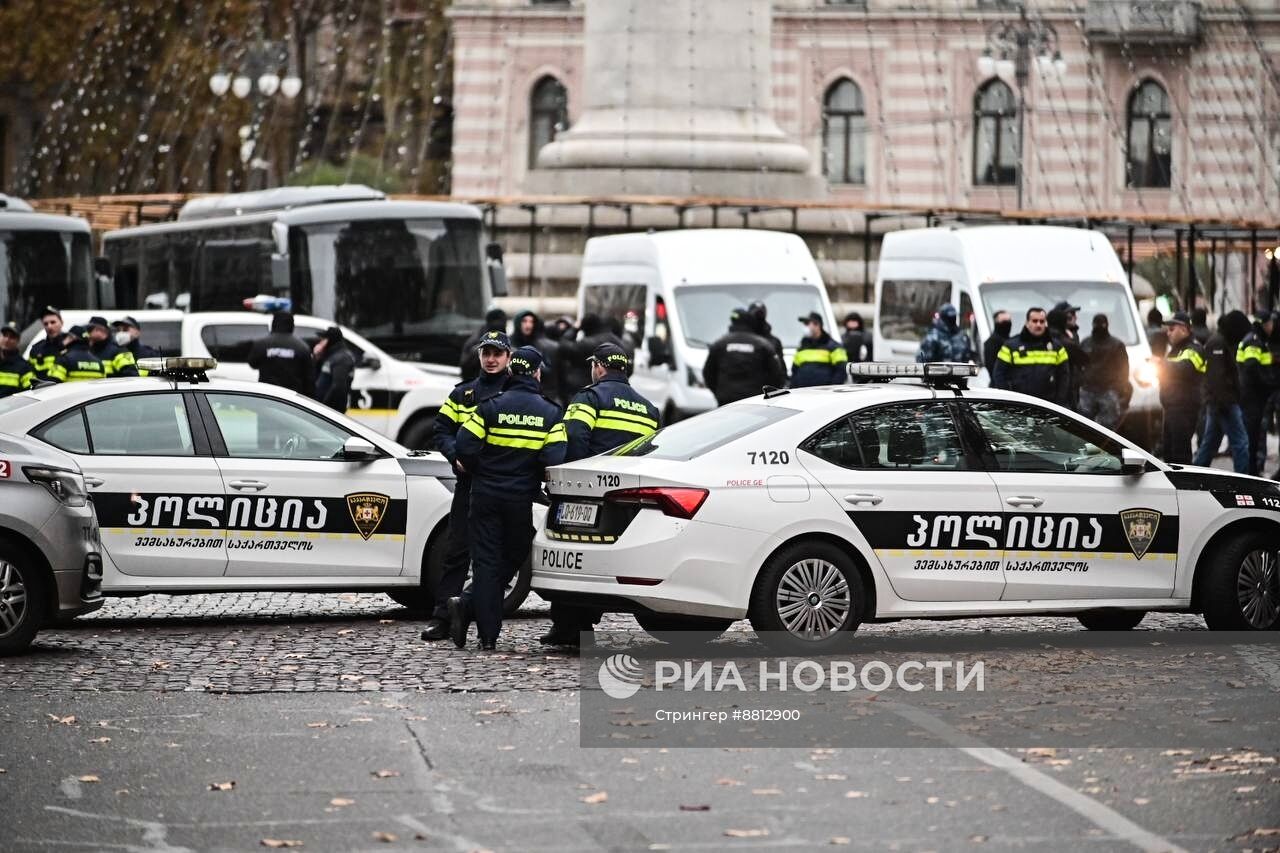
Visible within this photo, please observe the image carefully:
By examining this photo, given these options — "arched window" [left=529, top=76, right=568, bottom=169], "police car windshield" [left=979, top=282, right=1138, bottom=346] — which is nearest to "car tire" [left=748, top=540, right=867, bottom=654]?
"police car windshield" [left=979, top=282, right=1138, bottom=346]

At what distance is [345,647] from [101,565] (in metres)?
1.30

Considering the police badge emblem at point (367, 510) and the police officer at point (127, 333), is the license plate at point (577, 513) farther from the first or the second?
the police officer at point (127, 333)

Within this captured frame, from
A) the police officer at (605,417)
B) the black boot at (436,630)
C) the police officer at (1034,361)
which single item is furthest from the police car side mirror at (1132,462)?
the police officer at (1034,361)

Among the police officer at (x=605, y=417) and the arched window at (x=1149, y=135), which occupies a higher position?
the arched window at (x=1149, y=135)

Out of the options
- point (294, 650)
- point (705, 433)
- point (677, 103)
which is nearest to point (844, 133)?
point (677, 103)

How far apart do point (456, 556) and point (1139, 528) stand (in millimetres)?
3485

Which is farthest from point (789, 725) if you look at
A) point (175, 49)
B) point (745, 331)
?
point (175, 49)

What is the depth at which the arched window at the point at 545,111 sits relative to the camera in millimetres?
66188

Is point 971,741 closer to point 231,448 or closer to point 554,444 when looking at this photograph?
point 554,444

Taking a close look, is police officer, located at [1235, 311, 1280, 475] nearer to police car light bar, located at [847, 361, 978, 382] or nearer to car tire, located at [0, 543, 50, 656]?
police car light bar, located at [847, 361, 978, 382]

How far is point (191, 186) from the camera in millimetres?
70375

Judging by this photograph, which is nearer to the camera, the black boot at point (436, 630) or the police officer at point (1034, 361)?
the black boot at point (436, 630)

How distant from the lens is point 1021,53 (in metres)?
49.3

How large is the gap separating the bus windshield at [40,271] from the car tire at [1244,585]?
20.9 m
